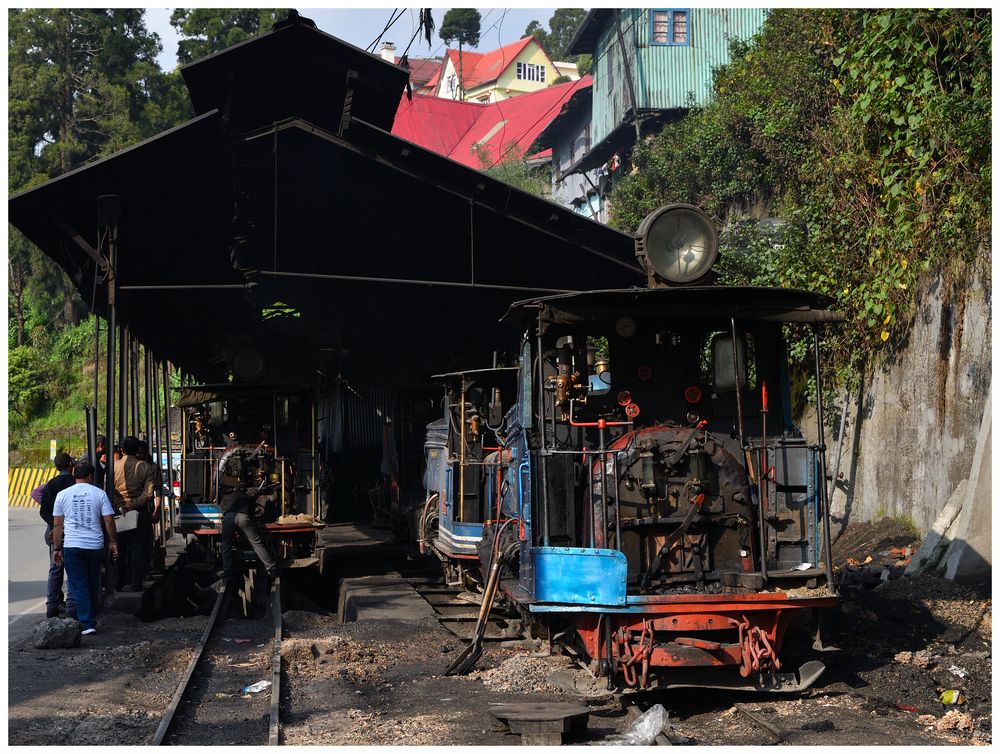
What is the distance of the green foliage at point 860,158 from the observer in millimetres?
12516

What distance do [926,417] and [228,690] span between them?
904 centimetres

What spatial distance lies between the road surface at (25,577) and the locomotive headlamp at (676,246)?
25.3 ft

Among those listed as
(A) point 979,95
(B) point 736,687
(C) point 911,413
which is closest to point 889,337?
(C) point 911,413

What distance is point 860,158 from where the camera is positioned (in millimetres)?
15172

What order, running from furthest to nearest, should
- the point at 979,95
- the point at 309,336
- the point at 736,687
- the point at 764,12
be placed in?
the point at 764,12 → the point at 309,336 → the point at 979,95 → the point at 736,687

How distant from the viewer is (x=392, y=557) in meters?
17.8

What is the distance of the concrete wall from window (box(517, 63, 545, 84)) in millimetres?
55939

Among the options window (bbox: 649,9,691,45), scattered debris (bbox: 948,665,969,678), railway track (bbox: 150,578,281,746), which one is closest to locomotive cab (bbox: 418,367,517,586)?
railway track (bbox: 150,578,281,746)

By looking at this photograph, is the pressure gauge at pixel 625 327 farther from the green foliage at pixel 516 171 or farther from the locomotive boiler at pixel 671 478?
the green foliage at pixel 516 171

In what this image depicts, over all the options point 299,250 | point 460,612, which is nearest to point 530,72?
point 299,250

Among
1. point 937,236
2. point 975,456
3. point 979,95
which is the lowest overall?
point 975,456

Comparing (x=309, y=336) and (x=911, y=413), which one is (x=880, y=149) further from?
(x=309, y=336)

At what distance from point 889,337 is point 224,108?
944 centimetres

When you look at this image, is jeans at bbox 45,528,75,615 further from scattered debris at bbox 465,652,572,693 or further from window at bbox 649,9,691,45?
window at bbox 649,9,691,45
